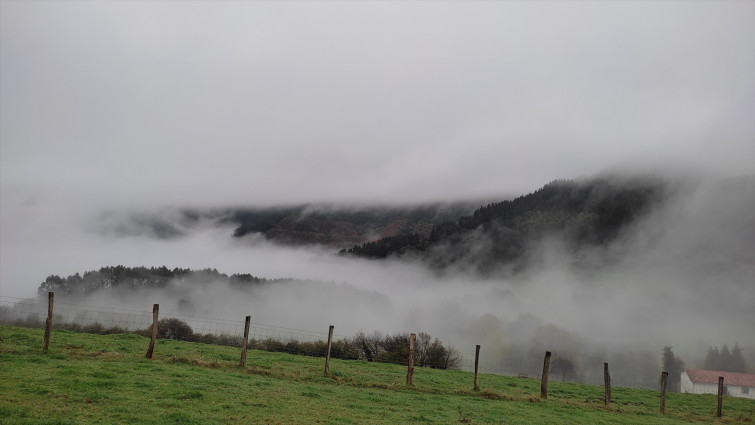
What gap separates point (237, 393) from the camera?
2294cm

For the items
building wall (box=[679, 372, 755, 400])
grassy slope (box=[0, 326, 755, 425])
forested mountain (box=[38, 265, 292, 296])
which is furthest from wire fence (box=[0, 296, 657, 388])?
building wall (box=[679, 372, 755, 400])

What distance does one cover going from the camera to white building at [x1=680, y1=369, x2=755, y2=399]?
142750mm

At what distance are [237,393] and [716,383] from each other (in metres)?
166

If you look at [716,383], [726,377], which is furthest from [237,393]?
[726,377]

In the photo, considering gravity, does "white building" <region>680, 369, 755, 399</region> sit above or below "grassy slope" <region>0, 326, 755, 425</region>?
below

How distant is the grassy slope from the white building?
416 ft

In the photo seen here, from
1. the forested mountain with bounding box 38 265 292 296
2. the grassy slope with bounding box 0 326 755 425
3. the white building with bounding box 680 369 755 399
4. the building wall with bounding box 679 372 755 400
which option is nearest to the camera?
the grassy slope with bounding box 0 326 755 425

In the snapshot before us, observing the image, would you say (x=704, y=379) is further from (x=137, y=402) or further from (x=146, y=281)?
(x=146, y=281)

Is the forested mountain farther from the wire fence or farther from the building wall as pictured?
the building wall

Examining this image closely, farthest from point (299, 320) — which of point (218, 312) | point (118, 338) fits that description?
point (118, 338)

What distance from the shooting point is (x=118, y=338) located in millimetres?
40062

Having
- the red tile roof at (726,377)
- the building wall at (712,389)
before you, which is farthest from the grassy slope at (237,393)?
the red tile roof at (726,377)

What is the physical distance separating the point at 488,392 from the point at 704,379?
150461mm

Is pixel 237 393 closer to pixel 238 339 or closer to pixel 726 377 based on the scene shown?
pixel 238 339
